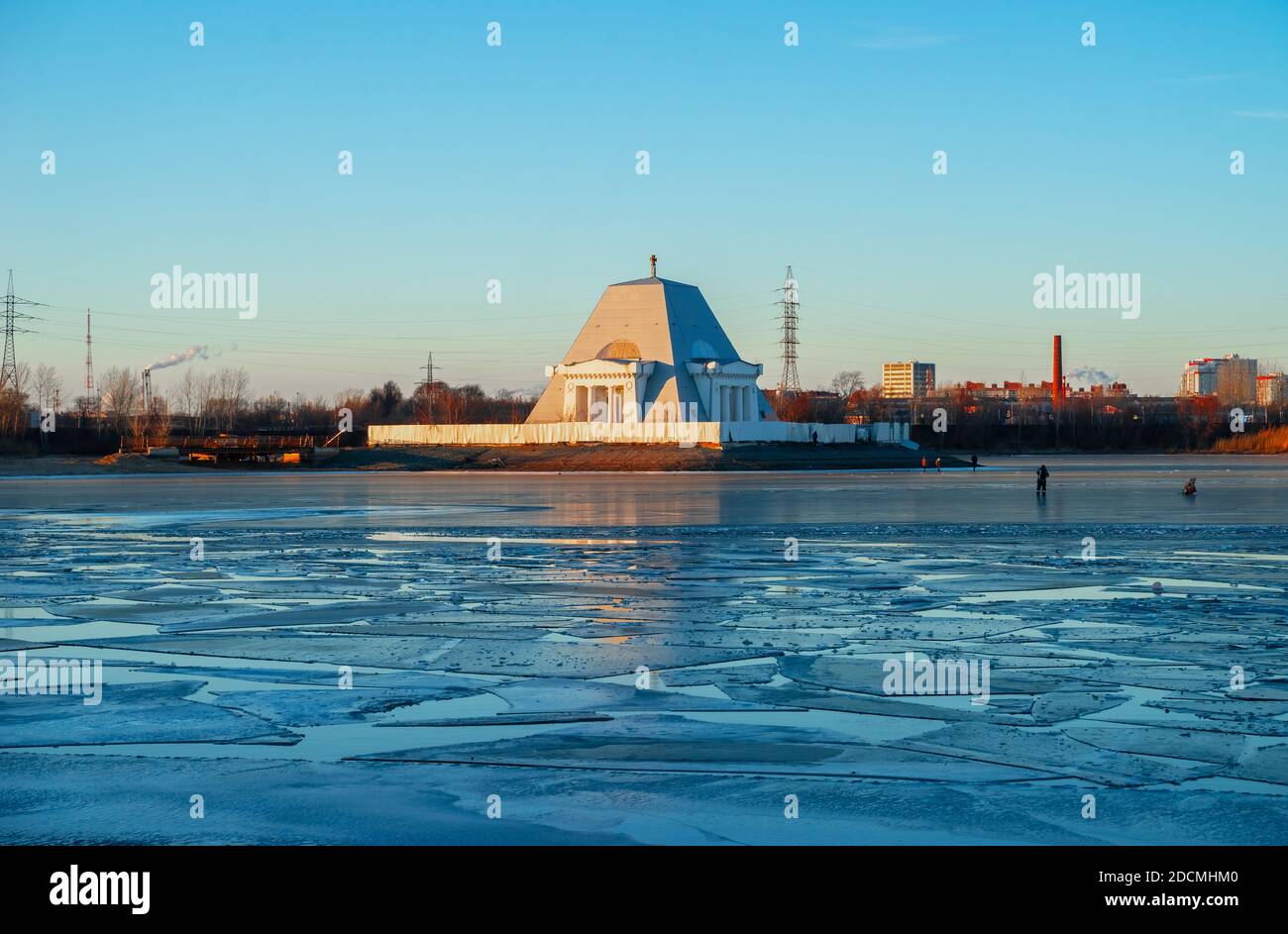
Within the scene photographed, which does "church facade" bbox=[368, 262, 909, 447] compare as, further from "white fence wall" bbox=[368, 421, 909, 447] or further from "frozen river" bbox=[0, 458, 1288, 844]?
"frozen river" bbox=[0, 458, 1288, 844]

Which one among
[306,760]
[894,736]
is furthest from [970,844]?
[306,760]

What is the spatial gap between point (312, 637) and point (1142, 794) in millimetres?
7842

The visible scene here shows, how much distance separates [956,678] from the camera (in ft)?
32.5

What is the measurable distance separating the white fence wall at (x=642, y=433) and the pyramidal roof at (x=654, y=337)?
22.5ft

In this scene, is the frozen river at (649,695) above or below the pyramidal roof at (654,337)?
below

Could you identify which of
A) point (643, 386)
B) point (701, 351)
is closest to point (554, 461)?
point (643, 386)

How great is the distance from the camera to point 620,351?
93.2 meters

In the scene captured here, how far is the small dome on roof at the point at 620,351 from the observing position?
92.7m

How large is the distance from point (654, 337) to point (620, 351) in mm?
2691

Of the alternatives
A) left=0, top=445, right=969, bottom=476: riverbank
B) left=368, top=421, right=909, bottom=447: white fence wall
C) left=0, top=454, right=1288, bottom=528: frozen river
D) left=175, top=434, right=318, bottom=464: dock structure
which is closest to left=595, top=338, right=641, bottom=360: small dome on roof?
left=368, top=421, right=909, bottom=447: white fence wall

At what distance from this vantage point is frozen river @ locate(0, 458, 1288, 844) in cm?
650

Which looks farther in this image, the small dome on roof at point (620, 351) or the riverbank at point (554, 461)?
the small dome on roof at point (620, 351)

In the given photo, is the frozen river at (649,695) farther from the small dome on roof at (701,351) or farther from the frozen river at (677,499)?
the small dome on roof at (701,351)

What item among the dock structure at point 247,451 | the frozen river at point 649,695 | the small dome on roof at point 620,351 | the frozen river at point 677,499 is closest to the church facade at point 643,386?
the small dome on roof at point 620,351
